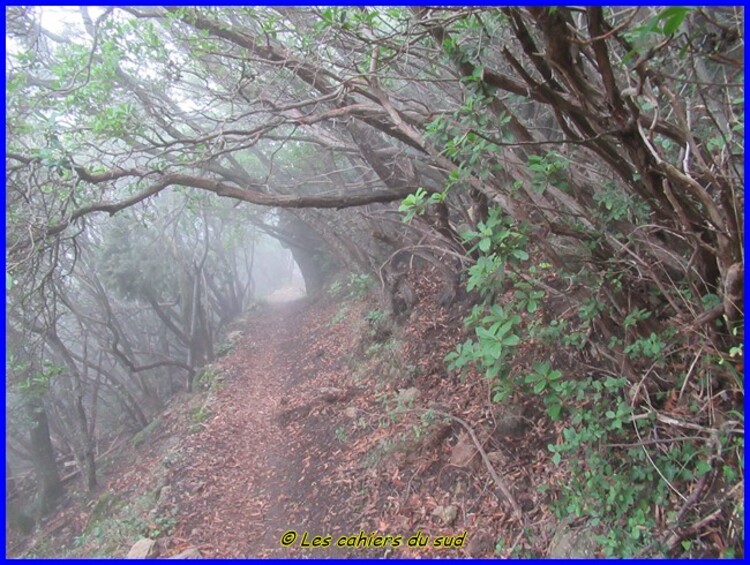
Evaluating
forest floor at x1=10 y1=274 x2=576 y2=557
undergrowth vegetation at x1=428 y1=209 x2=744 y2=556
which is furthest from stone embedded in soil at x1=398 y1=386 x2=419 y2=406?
undergrowth vegetation at x1=428 y1=209 x2=744 y2=556

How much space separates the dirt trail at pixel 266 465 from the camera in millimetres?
4621

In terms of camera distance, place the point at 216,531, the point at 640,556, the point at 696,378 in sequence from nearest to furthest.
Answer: the point at 640,556, the point at 696,378, the point at 216,531

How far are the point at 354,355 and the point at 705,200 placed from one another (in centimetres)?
656

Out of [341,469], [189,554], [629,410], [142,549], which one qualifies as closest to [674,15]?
[629,410]

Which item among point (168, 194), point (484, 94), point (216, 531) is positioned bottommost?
point (216, 531)

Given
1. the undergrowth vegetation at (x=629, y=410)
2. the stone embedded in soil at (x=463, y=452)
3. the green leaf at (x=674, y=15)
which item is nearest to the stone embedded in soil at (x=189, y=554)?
the stone embedded in soil at (x=463, y=452)

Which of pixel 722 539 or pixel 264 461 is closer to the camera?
pixel 722 539

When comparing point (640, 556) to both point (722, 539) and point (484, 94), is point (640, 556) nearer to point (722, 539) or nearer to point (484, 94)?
point (722, 539)

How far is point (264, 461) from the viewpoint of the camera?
242 inches

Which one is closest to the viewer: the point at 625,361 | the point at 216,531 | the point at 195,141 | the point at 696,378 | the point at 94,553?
the point at 696,378

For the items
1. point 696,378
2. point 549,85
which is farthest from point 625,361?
point 549,85

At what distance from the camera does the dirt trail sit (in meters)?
4.62

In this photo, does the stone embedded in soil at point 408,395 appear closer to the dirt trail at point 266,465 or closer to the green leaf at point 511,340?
the dirt trail at point 266,465

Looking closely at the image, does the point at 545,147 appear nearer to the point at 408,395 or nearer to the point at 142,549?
the point at 408,395
